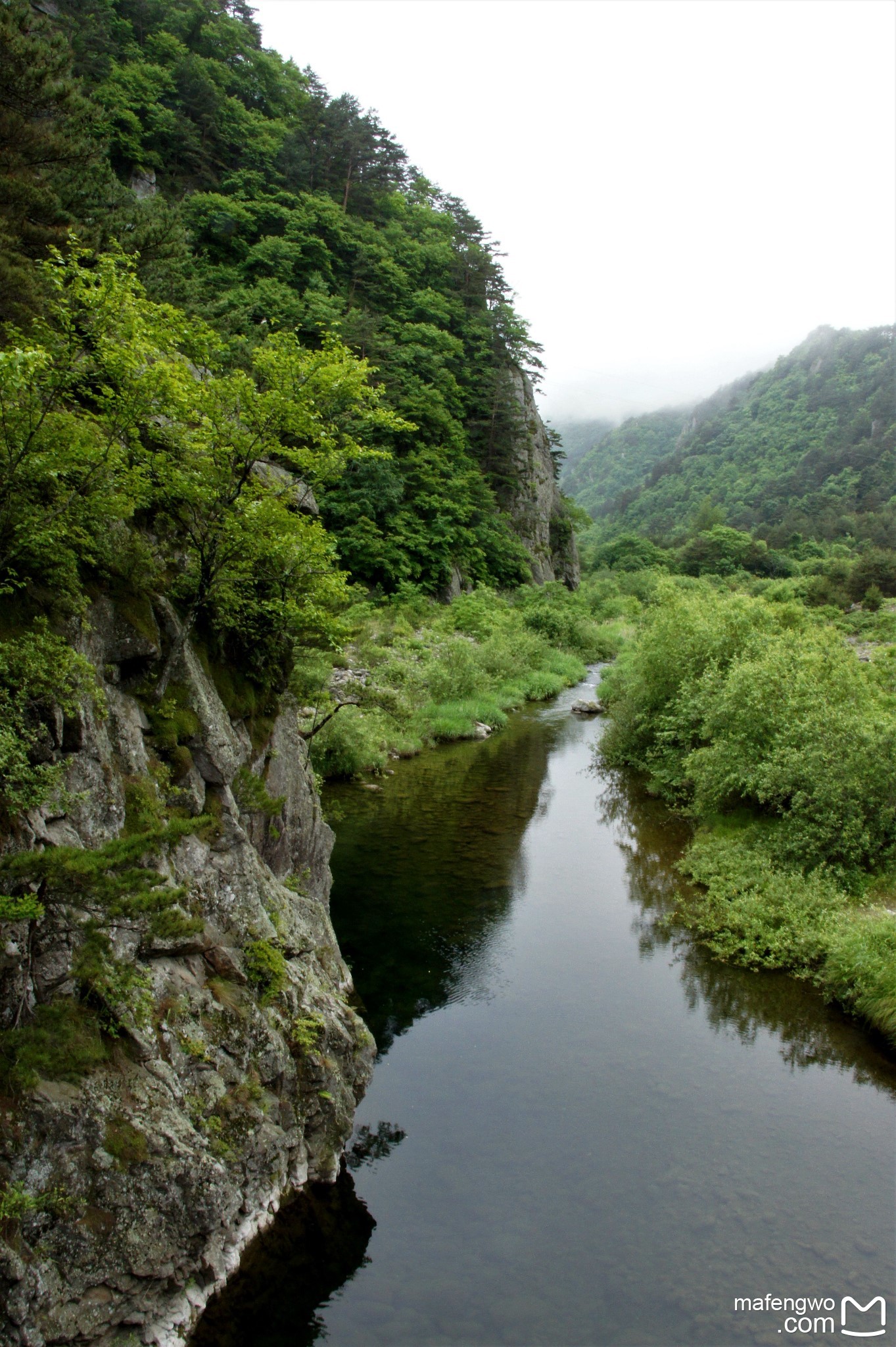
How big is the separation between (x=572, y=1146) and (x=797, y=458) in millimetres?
146237

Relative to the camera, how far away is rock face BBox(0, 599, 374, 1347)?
6023 mm

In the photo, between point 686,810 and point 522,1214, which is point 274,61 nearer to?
point 686,810

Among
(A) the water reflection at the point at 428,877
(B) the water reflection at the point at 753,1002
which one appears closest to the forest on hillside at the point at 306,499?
(B) the water reflection at the point at 753,1002

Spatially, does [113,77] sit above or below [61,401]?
above

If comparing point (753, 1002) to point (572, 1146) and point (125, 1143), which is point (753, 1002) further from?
point (125, 1143)

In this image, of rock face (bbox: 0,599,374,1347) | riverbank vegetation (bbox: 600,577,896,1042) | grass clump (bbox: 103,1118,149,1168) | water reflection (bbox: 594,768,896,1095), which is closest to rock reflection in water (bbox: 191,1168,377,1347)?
rock face (bbox: 0,599,374,1347)

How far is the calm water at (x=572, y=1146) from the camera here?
811 centimetres

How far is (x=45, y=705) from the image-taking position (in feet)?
23.7

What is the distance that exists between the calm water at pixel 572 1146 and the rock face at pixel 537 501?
46.8 m

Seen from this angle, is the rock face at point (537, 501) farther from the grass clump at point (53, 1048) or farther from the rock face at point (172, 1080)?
the grass clump at point (53, 1048)

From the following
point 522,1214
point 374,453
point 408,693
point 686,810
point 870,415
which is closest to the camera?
point 522,1214

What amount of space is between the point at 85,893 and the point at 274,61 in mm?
73498

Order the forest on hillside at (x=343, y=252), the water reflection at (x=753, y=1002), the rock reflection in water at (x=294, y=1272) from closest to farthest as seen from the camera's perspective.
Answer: the rock reflection in water at (x=294, y=1272) → the water reflection at (x=753, y=1002) → the forest on hillside at (x=343, y=252)

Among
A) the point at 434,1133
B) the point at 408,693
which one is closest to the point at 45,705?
the point at 434,1133
